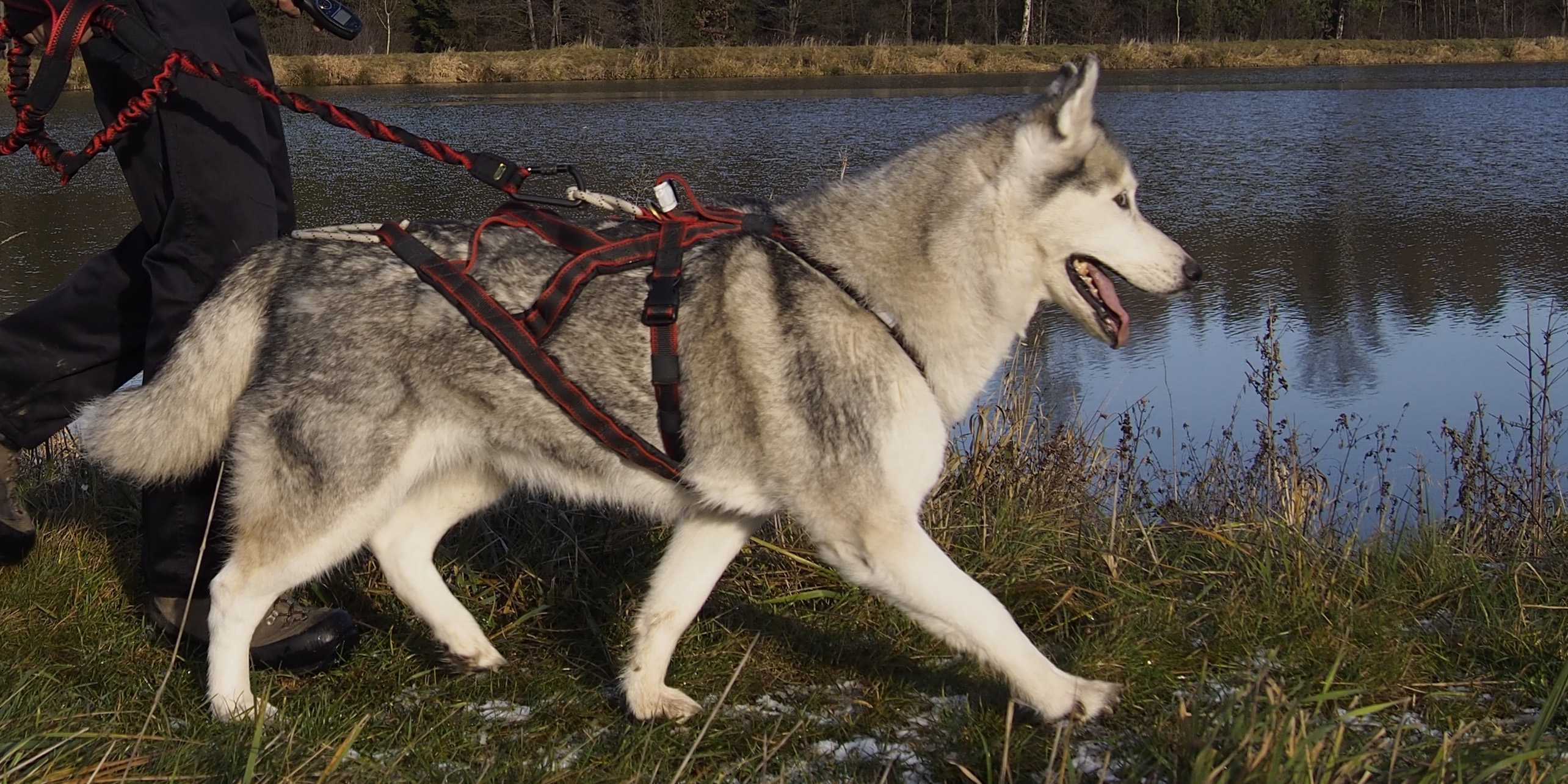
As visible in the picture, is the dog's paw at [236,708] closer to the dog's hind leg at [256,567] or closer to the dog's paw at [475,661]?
the dog's hind leg at [256,567]

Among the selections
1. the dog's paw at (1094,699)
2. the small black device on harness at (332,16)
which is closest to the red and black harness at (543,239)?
the small black device on harness at (332,16)

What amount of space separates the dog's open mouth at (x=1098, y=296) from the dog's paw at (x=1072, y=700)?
810mm

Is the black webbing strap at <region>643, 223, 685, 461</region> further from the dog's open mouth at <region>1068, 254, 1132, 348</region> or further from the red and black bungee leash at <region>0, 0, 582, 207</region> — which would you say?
the dog's open mouth at <region>1068, 254, 1132, 348</region>

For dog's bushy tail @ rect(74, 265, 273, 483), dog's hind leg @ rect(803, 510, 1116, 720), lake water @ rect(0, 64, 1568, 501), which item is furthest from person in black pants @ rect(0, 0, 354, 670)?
lake water @ rect(0, 64, 1568, 501)

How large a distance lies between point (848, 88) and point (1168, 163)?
38.4 feet

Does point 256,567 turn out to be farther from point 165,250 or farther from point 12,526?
point 12,526

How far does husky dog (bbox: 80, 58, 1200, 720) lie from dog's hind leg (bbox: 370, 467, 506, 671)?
351mm

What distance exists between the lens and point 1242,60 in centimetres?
3109

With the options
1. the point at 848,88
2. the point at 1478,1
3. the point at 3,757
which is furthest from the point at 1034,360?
the point at 1478,1

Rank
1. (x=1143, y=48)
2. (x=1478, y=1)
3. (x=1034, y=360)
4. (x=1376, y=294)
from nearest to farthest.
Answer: (x=1034, y=360), (x=1376, y=294), (x=1143, y=48), (x=1478, y=1)

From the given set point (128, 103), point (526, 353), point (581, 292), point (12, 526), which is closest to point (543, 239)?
point (581, 292)

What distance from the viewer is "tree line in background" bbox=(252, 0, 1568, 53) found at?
36.5 metres

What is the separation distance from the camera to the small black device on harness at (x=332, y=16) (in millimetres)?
3682

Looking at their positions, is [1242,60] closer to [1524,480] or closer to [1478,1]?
[1478,1]
